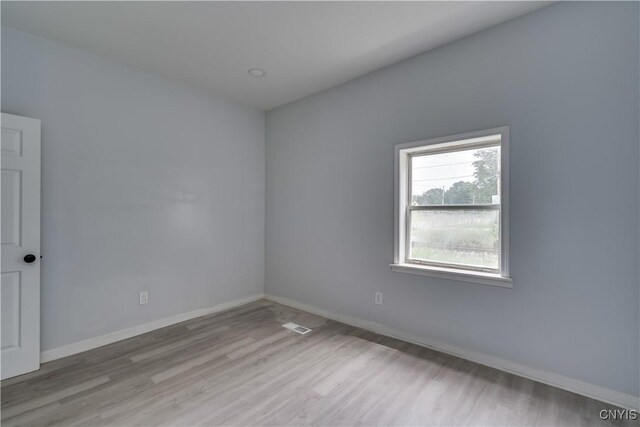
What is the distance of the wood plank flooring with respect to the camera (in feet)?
6.28

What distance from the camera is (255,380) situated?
7.67 feet

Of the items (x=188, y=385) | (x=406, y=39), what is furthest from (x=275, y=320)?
(x=406, y=39)

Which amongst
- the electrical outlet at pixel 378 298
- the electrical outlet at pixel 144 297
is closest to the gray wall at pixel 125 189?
the electrical outlet at pixel 144 297

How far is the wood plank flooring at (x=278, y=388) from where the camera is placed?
6.28ft

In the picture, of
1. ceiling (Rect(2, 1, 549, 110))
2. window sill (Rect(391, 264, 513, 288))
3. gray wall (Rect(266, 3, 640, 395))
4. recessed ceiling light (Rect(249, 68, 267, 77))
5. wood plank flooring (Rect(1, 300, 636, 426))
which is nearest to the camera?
wood plank flooring (Rect(1, 300, 636, 426))

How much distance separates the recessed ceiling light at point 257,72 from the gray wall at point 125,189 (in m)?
0.86

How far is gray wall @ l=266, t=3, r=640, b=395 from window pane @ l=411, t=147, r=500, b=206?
0.72ft

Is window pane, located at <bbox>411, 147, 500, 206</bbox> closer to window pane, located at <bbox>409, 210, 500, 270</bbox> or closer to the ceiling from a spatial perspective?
window pane, located at <bbox>409, 210, 500, 270</bbox>

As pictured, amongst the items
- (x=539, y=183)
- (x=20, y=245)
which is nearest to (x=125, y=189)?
(x=20, y=245)

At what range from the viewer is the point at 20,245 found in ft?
8.03

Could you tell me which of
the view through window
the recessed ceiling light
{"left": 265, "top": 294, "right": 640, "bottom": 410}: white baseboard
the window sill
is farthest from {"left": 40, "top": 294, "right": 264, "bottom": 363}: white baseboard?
the recessed ceiling light

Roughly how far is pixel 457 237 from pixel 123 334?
11.5 feet

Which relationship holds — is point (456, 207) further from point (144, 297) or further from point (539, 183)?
point (144, 297)

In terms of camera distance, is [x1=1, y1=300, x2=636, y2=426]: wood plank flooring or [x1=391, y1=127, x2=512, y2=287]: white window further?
[x1=391, y1=127, x2=512, y2=287]: white window
